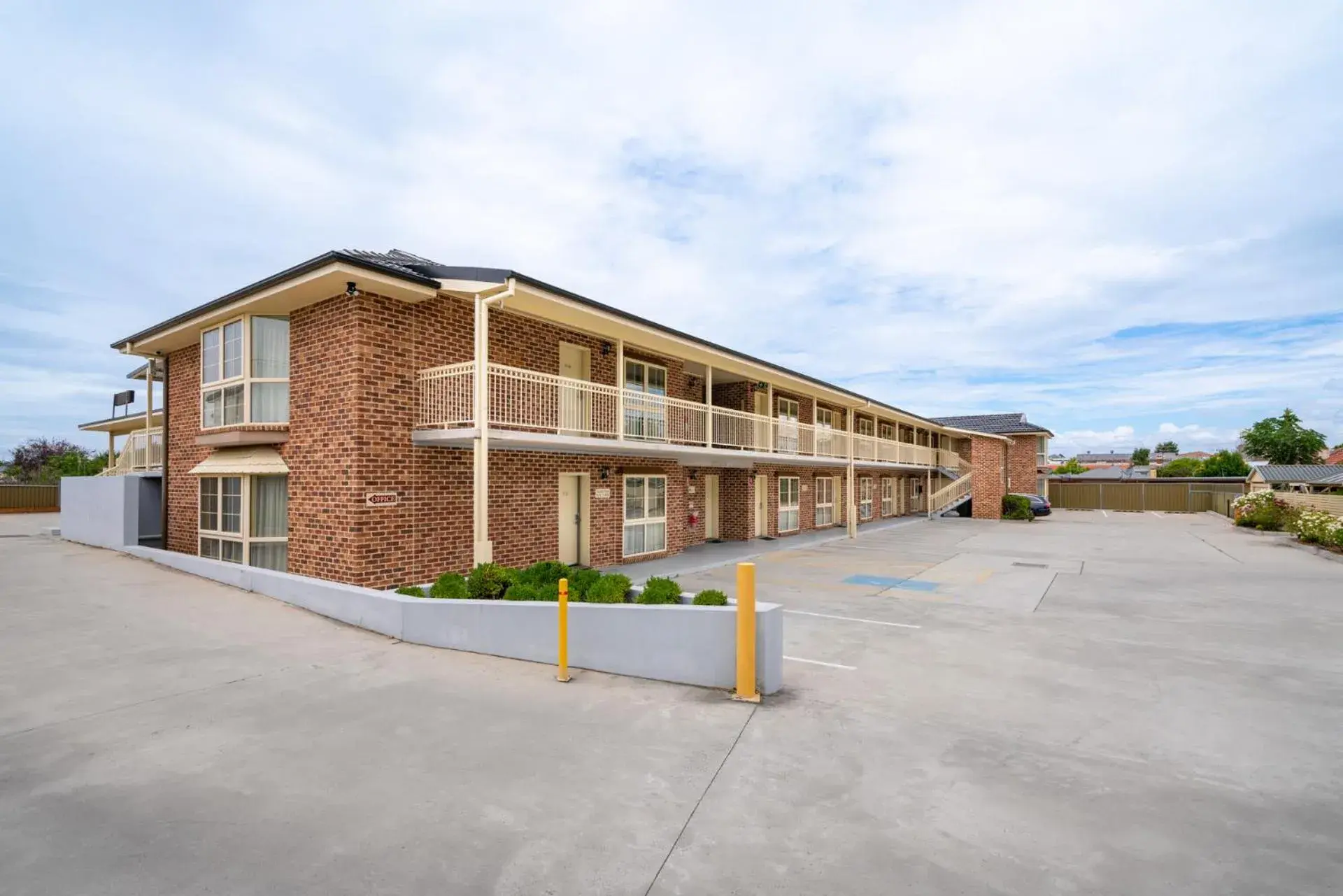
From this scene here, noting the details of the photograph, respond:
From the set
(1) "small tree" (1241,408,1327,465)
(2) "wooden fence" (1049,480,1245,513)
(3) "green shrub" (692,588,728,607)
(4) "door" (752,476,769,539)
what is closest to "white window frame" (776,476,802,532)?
(4) "door" (752,476,769,539)

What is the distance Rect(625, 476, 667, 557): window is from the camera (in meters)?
14.2

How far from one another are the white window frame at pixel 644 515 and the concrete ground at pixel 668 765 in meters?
6.00

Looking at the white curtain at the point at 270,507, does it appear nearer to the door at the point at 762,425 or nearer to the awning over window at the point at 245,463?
the awning over window at the point at 245,463

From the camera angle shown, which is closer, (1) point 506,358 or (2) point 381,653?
(2) point 381,653

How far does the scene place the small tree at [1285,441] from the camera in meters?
60.2

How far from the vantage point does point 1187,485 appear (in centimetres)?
3956

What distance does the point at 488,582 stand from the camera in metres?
7.79

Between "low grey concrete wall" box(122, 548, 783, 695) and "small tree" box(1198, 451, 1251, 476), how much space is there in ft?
263

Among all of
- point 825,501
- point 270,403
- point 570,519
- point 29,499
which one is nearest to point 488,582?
point 570,519

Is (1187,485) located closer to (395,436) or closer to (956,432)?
(956,432)

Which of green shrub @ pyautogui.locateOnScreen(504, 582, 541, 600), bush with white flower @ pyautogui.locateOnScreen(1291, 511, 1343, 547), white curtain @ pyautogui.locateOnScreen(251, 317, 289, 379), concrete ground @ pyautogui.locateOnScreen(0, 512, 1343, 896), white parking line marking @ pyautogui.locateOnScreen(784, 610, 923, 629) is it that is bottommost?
white parking line marking @ pyautogui.locateOnScreen(784, 610, 923, 629)

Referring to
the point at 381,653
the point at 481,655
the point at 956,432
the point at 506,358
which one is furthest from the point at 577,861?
the point at 956,432

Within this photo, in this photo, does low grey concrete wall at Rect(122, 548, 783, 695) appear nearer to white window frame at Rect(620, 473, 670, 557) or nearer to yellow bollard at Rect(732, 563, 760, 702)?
yellow bollard at Rect(732, 563, 760, 702)

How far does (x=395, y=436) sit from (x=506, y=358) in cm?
245
